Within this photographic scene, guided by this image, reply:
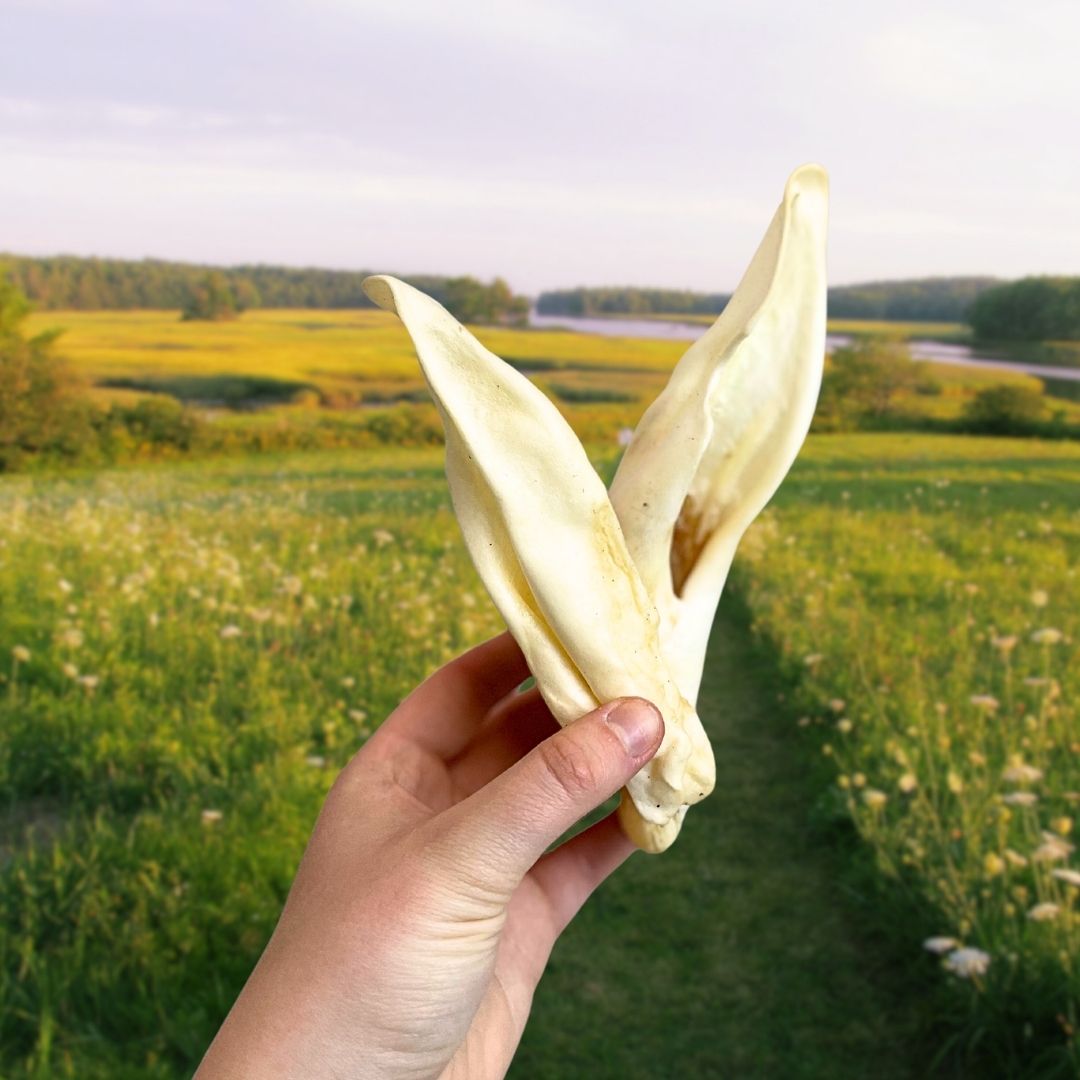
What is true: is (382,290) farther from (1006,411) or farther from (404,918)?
(1006,411)

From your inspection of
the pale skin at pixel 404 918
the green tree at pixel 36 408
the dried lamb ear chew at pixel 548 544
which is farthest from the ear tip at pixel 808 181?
the green tree at pixel 36 408

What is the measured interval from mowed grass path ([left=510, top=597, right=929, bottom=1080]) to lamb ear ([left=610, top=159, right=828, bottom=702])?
46.1 inches

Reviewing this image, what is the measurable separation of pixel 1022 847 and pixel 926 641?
1237 millimetres

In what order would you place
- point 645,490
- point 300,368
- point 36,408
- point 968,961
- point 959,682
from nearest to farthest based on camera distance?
point 645,490, point 968,961, point 959,682, point 36,408, point 300,368

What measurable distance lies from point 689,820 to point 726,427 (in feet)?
6.02

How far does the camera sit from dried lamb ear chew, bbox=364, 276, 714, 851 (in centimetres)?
88

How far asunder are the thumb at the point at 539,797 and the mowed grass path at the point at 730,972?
121 cm

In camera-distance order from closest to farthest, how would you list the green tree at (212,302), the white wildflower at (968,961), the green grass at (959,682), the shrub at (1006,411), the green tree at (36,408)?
the white wildflower at (968,961)
the green grass at (959,682)
the shrub at (1006,411)
the green tree at (36,408)
the green tree at (212,302)

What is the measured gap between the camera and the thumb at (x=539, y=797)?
0.90 m

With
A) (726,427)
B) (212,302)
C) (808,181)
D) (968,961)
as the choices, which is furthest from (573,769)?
(212,302)

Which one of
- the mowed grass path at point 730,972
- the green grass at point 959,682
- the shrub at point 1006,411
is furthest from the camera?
the shrub at point 1006,411

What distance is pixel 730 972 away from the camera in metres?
2.11

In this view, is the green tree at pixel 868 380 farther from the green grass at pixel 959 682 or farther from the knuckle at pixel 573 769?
the knuckle at pixel 573 769

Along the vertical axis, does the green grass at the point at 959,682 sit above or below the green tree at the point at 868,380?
below
